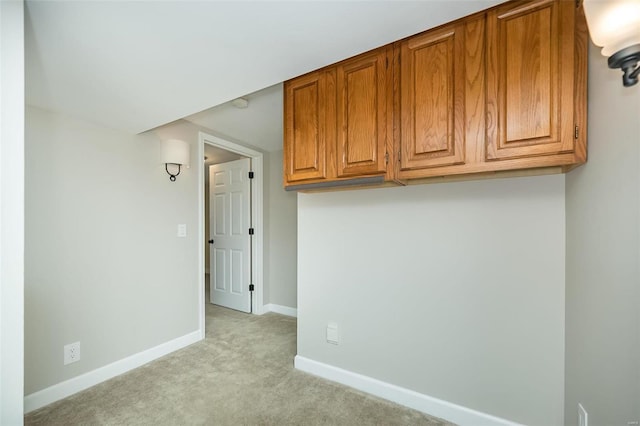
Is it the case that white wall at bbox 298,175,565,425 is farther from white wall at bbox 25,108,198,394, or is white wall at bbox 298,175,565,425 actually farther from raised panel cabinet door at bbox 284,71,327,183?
white wall at bbox 25,108,198,394

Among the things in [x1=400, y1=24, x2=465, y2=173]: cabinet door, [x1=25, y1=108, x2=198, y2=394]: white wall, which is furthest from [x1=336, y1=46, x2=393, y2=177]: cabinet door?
[x1=25, y1=108, x2=198, y2=394]: white wall

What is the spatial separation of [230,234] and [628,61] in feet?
13.0

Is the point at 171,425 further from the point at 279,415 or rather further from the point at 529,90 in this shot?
the point at 529,90

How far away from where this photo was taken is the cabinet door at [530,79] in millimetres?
1168

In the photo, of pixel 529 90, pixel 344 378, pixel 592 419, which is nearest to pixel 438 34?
pixel 529 90

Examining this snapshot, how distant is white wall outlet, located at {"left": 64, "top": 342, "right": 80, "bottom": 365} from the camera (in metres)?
2.08

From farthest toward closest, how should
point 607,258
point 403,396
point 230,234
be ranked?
point 230,234, point 403,396, point 607,258

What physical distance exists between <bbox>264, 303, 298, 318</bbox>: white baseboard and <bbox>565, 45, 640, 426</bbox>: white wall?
2926 mm

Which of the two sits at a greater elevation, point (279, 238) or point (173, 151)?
point (173, 151)

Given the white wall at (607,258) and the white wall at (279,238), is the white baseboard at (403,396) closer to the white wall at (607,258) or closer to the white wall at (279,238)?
the white wall at (607,258)

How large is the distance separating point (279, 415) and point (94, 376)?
1562mm

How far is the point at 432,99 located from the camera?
1.46m

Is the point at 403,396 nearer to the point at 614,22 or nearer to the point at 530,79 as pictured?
the point at 530,79

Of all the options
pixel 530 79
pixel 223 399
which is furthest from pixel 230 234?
pixel 530 79
